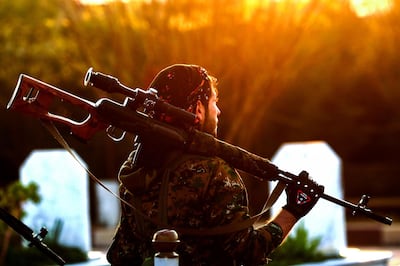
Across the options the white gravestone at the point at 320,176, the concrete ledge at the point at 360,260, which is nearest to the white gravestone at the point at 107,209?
the white gravestone at the point at 320,176

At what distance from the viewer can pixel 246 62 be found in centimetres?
1767

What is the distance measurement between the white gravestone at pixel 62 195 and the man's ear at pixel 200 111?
30.0 ft

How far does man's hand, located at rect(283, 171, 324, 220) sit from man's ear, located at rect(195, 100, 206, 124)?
1.48ft

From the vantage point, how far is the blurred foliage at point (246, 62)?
1756 centimetres

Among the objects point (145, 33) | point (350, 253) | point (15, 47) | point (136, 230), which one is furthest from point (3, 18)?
point (136, 230)

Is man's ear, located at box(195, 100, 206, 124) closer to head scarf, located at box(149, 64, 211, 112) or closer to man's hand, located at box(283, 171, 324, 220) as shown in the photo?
head scarf, located at box(149, 64, 211, 112)

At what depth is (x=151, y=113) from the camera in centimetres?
437

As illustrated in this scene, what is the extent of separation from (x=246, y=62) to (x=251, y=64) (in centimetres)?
25

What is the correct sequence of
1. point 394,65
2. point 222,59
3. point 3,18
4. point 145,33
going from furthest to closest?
point 394,65
point 3,18
point 145,33
point 222,59

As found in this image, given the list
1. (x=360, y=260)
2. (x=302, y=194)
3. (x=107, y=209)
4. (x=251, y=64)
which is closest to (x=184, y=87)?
(x=302, y=194)

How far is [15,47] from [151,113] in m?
21.0

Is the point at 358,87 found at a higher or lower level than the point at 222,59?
higher

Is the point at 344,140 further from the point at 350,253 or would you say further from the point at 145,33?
the point at 350,253

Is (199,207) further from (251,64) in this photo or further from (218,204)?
(251,64)
